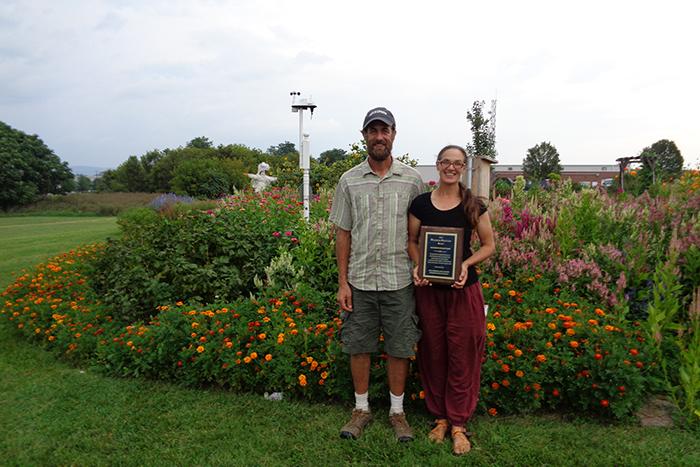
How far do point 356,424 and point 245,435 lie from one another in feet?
2.39

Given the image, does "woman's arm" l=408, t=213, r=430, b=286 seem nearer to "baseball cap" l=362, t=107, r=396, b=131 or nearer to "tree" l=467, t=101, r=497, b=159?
"baseball cap" l=362, t=107, r=396, b=131

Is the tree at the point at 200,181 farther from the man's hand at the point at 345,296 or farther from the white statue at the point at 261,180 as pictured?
the man's hand at the point at 345,296

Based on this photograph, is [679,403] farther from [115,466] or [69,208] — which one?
[69,208]

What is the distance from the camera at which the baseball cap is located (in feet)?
8.58

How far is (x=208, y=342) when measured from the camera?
11.6ft

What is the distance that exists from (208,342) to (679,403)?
11.1ft

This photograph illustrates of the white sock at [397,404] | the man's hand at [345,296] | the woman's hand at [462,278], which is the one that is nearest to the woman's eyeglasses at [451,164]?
the woman's hand at [462,278]

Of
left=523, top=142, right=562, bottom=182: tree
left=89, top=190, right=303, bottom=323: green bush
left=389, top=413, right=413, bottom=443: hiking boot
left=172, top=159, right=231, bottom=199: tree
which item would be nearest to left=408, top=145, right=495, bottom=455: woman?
left=389, top=413, right=413, bottom=443: hiking boot

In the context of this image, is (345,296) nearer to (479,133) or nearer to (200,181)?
(479,133)

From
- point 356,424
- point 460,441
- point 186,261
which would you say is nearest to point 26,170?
point 186,261

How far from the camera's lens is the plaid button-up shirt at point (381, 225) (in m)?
2.71

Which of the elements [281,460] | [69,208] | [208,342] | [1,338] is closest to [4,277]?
[1,338]

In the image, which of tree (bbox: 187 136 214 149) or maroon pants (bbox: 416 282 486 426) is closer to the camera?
maroon pants (bbox: 416 282 486 426)

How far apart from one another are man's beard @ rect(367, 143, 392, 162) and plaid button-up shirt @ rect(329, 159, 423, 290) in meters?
0.09
